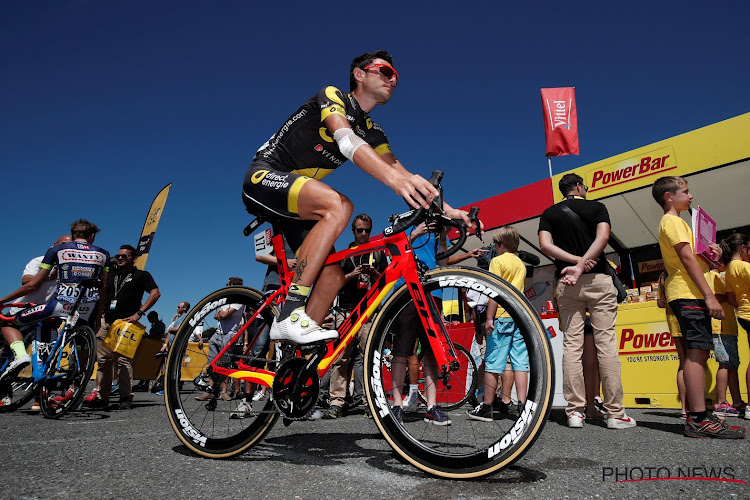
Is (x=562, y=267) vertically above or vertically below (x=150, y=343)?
above

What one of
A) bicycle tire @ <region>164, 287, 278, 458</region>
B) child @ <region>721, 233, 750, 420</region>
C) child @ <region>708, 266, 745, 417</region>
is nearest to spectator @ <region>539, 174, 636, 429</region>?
child @ <region>708, 266, 745, 417</region>

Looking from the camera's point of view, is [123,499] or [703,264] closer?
[123,499]

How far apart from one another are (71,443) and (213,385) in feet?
3.66

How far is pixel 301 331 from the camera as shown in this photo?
92.8 inches

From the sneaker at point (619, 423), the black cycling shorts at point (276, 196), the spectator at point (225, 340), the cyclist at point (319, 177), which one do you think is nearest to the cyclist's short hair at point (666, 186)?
the sneaker at point (619, 423)

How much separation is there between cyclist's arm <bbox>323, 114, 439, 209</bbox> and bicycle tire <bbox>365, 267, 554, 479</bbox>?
385mm

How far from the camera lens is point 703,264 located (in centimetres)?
412

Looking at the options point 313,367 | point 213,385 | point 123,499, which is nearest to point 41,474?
point 123,499

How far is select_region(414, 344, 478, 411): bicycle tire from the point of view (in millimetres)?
2508

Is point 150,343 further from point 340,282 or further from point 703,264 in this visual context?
point 703,264

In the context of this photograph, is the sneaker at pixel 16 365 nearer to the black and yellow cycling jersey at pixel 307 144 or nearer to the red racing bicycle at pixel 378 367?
the red racing bicycle at pixel 378 367

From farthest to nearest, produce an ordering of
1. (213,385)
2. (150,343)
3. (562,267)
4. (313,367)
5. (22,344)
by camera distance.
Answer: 1. (150,343)
2. (22,344)
3. (562,267)
4. (213,385)
5. (313,367)

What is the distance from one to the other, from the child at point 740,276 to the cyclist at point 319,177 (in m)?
3.94

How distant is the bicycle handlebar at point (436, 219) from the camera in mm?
2197
